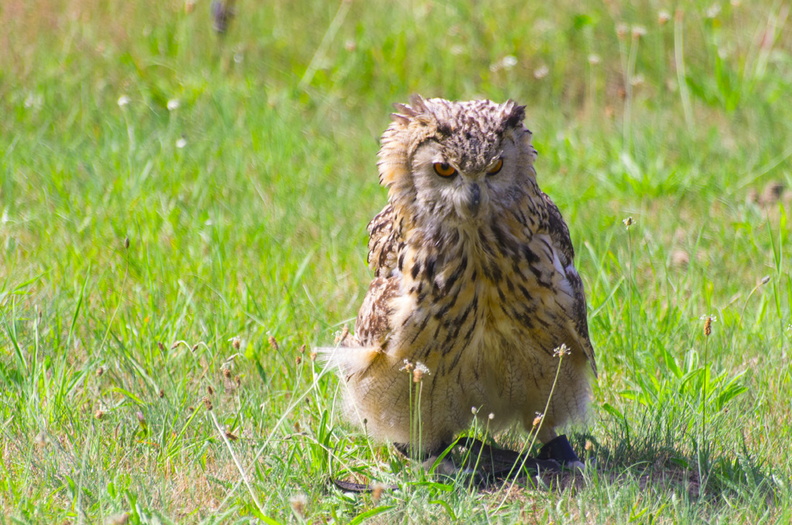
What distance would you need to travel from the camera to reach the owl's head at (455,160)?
3.19m

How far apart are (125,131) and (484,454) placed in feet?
11.9

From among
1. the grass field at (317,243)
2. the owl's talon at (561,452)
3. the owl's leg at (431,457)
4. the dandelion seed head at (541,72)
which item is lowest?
the owl's leg at (431,457)

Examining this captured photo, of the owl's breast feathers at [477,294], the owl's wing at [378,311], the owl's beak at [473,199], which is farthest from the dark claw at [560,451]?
the owl's beak at [473,199]

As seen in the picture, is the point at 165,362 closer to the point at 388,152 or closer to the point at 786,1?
the point at 388,152

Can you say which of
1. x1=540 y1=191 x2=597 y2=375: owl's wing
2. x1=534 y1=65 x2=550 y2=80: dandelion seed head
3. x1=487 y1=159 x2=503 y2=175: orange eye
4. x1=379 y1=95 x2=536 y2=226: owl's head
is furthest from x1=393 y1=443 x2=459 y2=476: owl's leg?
x1=534 y1=65 x2=550 y2=80: dandelion seed head

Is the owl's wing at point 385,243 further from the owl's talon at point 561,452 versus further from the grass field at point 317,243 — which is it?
the owl's talon at point 561,452

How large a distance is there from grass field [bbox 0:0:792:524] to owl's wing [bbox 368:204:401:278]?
406 mm

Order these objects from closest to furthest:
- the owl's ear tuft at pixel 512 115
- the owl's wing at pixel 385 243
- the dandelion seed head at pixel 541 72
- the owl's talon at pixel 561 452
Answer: the owl's ear tuft at pixel 512 115, the owl's wing at pixel 385 243, the owl's talon at pixel 561 452, the dandelion seed head at pixel 541 72

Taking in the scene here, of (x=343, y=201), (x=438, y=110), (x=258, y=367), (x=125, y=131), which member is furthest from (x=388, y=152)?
(x=125, y=131)

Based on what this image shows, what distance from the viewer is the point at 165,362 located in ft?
13.1

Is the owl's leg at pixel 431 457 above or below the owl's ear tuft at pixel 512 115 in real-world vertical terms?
below

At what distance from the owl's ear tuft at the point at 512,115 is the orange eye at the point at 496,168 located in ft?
0.36

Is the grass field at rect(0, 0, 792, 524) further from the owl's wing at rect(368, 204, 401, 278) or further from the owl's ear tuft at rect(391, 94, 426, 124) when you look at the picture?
the owl's ear tuft at rect(391, 94, 426, 124)

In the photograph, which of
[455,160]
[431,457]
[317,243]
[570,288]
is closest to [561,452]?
[431,457]
